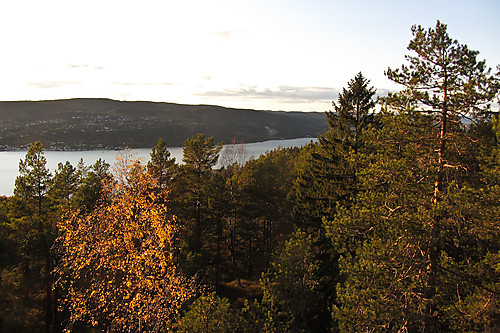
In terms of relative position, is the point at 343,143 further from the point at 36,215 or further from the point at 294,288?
the point at 36,215

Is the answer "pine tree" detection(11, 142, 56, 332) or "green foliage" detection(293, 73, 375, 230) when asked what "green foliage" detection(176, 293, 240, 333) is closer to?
"green foliage" detection(293, 73, 375, 230)

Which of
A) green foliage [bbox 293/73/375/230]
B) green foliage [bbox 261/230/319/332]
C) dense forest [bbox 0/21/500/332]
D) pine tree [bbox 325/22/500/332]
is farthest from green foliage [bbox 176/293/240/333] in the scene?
green foliage [bbox 293/73/375/230]

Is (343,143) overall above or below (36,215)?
above

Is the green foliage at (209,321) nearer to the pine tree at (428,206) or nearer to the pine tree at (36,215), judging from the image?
the pine tree at (428,206)

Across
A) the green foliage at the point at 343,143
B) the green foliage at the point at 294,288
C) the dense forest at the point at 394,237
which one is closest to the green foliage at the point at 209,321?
the dense forest at the point at 394,237

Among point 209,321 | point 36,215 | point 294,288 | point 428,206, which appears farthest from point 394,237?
point 36,215

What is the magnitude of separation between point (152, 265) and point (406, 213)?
269 inches

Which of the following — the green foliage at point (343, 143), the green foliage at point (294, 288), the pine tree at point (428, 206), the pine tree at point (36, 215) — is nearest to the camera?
the pine tree at point (428, 206)

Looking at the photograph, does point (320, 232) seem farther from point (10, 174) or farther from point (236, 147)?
point (10, 174)

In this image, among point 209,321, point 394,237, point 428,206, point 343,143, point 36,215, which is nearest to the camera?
point 428,206

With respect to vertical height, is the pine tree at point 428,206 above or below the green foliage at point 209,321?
above

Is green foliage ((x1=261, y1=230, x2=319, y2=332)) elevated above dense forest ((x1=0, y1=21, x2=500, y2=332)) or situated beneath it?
situated beneath

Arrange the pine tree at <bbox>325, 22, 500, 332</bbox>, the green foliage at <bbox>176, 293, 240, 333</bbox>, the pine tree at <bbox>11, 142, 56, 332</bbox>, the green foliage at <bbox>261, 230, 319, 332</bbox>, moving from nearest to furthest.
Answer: the pine tree at <bbox>325, 22, 500, 332</bbox> < the green foliage at <bbox>176, 293, 240, 333</bbox> < the green foliage at <bbox>261, 230, 319, 332</bbox> < the pine tree at <bbox>11, 142, 56, 332</bbox>


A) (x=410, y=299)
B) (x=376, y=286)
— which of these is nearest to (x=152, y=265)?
(x=376, y=286)
